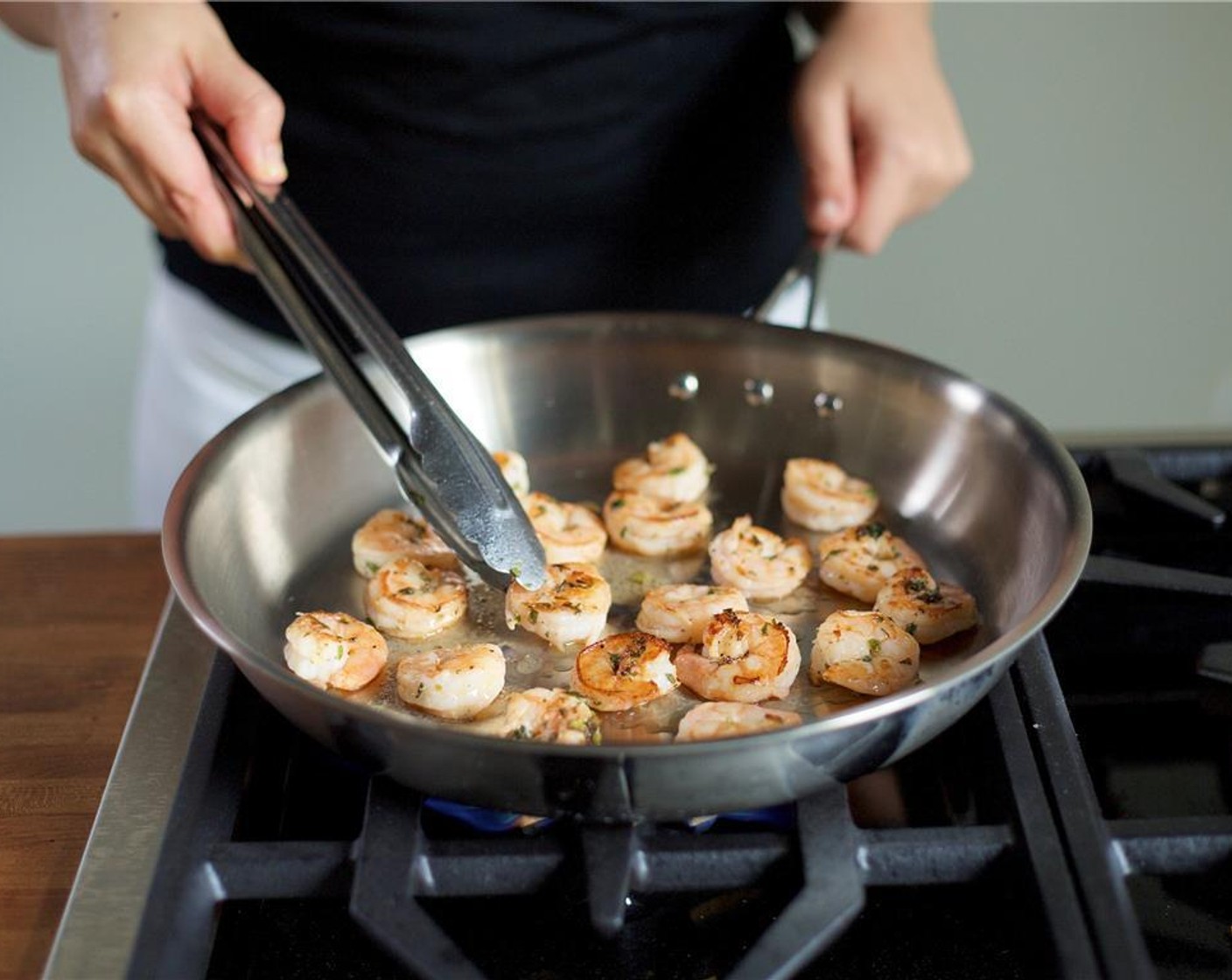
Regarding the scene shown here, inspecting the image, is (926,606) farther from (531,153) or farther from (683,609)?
(531,153)

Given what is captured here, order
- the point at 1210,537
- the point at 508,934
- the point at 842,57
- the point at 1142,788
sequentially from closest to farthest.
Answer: the point at 508,934
the point at 1142,788
the point at 1210,537
the point at 842,57

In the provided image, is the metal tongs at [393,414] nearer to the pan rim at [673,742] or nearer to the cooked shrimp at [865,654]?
the pan rim at [673,742]

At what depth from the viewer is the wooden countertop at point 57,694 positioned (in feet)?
3.01

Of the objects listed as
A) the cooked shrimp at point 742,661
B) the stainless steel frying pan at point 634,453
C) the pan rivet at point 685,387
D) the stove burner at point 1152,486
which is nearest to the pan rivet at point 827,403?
the stainless steel frying pan at point 634,453

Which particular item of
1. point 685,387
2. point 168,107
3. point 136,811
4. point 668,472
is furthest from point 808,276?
point 136,811

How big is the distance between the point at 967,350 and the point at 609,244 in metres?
1.38

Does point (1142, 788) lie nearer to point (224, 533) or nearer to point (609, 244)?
point (224, 533)

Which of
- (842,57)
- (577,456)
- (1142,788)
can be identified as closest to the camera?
(1142,788)

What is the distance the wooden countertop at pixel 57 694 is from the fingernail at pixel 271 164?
1.18 feet

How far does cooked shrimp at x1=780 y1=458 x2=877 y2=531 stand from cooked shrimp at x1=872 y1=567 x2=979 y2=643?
144 millimetres

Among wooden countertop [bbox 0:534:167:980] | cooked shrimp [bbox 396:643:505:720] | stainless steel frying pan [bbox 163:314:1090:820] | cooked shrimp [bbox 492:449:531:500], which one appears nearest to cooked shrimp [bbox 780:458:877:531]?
stainless steel frying pan [bbox 163:314:1090:820]

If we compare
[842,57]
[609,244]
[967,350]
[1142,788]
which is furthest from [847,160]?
[967,350]

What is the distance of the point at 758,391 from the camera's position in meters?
1.39

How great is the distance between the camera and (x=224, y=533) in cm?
115
